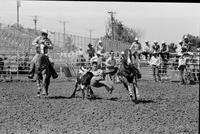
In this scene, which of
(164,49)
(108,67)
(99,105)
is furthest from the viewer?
(164,49)

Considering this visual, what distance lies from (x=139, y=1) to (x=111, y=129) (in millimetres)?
3981

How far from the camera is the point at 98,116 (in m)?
8.34

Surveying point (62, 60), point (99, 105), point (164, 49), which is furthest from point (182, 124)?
point (62, 60)

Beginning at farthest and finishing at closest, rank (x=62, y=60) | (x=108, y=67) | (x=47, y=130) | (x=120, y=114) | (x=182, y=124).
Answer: (x=62, y=60), (x=108, y=67), (x=120, y=114), (x=182, y=124), (x=47, y=130)

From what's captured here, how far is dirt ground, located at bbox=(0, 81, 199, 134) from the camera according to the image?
6.91 meters

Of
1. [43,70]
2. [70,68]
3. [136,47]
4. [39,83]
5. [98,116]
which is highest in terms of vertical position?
[136,47]

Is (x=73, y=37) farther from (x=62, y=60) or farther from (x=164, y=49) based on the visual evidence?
(x=164, y=49)

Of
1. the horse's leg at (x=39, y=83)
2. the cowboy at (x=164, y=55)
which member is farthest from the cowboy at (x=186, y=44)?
the horse's leg at (x=39, y=83)

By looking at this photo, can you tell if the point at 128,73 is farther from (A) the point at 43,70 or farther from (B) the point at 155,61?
(B) the point at 155,61

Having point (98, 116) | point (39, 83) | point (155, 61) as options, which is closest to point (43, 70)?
point (39, 83)

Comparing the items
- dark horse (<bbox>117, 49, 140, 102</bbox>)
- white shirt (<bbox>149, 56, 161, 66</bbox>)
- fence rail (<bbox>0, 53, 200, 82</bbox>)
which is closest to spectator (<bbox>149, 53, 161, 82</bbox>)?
white shirt (<bbox>149, 56, 161, 66</bbox>)

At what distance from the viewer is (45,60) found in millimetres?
11828

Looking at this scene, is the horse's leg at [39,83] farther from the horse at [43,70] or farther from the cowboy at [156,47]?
the cowboy at [156,47]

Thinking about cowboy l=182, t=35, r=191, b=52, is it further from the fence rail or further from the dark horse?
the dark horse
